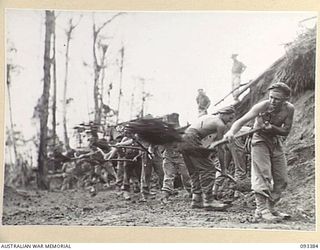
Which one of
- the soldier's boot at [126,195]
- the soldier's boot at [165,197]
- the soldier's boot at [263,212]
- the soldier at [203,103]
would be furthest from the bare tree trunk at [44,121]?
the soldier's boot at [263,212]

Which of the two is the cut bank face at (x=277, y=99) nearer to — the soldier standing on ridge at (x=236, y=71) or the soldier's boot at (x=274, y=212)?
A: the soldier standing on ridge at (x=236, y=71)

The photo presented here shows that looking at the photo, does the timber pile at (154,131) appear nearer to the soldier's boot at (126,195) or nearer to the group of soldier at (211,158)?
the group of soldier at (211,158)

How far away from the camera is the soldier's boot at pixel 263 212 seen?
154cm

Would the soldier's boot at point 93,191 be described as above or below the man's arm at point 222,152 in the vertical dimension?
below

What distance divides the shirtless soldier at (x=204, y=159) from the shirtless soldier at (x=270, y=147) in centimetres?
6

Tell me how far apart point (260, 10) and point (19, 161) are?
32.1 inches

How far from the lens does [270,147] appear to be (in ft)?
5.12

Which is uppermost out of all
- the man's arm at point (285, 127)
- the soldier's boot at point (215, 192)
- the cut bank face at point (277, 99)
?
the cut bank face at point (277, 99)

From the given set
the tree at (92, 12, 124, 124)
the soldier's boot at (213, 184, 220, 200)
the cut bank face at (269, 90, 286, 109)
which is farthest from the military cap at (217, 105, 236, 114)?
the tree at (92, 12, 124, 124)

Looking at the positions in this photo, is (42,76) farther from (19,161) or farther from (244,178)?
(244,178)

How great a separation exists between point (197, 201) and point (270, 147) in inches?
10.1

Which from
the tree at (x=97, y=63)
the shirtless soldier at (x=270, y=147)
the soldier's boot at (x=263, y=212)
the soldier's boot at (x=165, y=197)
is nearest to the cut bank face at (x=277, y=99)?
the shirtless soldier at (x=270, y=147)

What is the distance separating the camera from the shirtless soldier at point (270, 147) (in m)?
1.55

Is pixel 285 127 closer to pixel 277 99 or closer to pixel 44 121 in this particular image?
pixel 277 99
